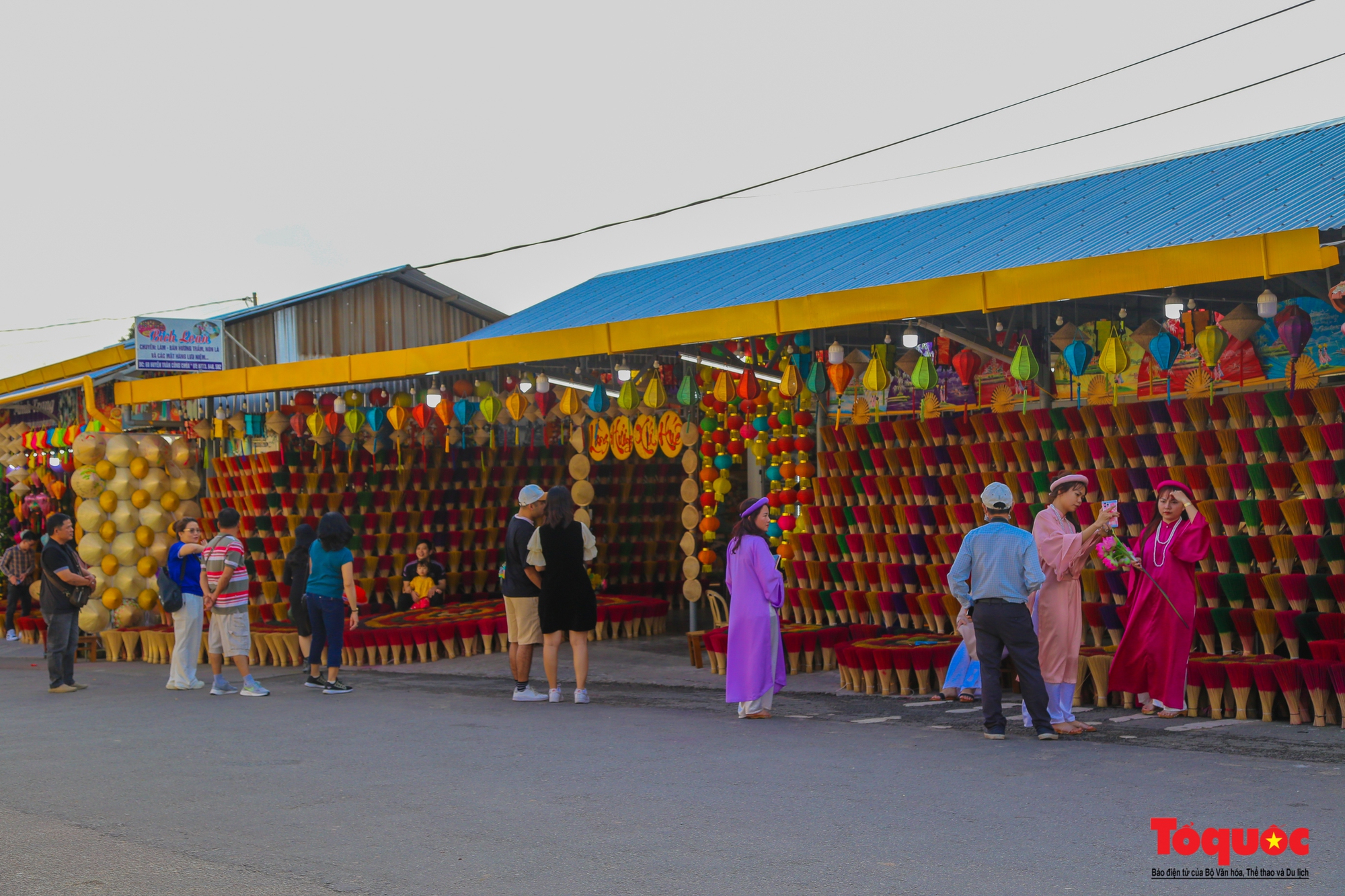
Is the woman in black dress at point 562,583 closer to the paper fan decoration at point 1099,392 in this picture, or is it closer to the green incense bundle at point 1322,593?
the paper fan decoration at point 1099,392

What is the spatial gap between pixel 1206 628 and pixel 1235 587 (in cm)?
37

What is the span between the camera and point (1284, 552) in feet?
30.2

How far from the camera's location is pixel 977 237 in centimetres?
1284

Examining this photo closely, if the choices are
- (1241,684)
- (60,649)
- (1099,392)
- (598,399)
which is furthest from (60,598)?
(1241,684)

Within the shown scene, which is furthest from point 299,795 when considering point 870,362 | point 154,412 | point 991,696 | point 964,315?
point 154,412

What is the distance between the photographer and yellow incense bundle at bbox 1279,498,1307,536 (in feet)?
30.2

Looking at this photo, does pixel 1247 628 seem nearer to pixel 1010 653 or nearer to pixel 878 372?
pixel 1010 653

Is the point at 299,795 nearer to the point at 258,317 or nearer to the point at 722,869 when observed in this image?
the point at 722,869

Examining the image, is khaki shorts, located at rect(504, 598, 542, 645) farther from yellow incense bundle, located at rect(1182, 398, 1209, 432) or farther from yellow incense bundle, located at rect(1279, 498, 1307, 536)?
yellow incense bundle, located at rect(1279, 498, 1307, 536)

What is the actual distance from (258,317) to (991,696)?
59.8 ft

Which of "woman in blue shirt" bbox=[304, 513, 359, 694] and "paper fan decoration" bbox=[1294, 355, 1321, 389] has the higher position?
"paper fan decoration" bbox=[1294, 355, 1321, 389]

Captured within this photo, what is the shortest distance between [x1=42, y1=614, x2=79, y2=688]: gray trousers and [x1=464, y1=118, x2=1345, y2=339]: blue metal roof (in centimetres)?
660

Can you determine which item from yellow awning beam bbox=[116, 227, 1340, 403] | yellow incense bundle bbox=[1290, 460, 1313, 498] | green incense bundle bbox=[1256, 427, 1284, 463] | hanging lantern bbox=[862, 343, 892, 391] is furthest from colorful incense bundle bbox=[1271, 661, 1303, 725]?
hanging lantern bbox=[862, 343, 892, 391]

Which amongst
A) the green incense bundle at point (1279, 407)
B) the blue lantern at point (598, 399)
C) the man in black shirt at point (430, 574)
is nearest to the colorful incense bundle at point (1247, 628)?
the green incense bundle at point (1279, 407)
